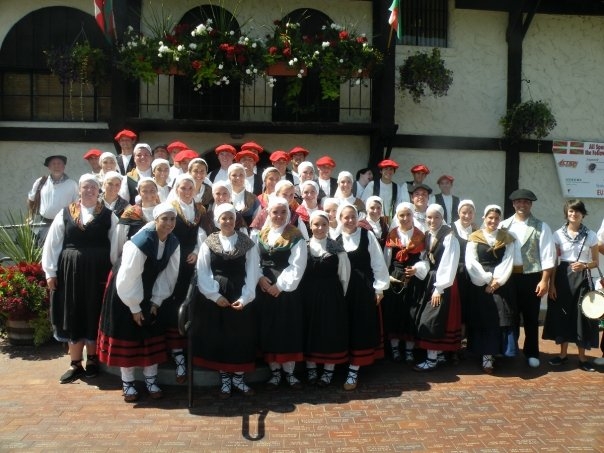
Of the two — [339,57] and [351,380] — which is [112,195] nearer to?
[351,380]

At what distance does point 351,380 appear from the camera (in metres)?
5.79

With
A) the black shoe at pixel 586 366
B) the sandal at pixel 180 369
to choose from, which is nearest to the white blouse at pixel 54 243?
the sandal at pixel 180 369

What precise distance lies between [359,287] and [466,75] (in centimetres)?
558

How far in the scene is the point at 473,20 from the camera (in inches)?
392

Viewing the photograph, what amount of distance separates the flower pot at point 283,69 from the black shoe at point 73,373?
485 centimetres

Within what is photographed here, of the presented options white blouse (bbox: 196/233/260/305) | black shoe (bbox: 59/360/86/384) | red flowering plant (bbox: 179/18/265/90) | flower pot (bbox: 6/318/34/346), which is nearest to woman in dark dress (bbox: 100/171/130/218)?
white blouse (bbox: 196/233/260/305)

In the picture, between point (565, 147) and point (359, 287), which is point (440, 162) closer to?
point (565, 147)

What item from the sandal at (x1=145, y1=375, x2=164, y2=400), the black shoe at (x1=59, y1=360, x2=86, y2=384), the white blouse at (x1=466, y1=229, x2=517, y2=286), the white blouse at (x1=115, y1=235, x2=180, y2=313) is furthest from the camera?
the white blouse at (x1=466, y1=229, x2=517, y2=286)

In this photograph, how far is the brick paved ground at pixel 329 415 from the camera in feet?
15.0

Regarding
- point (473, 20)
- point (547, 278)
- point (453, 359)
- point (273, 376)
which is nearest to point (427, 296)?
point (453, 359)

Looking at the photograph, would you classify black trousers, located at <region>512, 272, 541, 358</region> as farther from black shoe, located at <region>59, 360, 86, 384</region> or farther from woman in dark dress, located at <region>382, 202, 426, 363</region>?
black shoe, located at <region>59, 360, 86, 384</region>

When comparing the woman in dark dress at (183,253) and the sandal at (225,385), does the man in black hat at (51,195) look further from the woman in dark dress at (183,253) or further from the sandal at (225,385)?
the sandal at (225,385)

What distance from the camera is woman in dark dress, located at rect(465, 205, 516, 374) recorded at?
6.34 meters

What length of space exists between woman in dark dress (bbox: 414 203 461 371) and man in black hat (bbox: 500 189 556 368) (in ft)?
2.29
